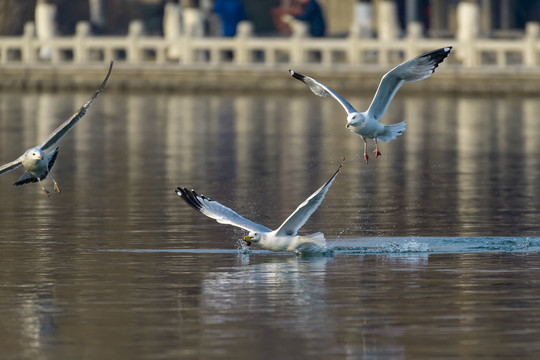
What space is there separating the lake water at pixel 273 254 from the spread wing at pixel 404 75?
1582 mm

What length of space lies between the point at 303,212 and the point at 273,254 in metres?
1.48

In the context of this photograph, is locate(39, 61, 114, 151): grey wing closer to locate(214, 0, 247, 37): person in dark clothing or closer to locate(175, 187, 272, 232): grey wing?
locate(175, 187, 272, 232): grey wing

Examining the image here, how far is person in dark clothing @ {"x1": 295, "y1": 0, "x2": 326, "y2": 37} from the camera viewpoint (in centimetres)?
5006

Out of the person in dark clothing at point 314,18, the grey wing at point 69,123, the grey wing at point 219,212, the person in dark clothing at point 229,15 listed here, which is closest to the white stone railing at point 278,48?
the person in dark clothing at point 314,18

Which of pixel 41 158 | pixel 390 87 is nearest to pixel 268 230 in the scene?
pixel 390 87

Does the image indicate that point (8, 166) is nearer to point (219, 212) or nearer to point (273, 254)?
point (219, 212)

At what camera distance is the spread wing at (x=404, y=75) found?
17609mm

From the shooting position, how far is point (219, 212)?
56.2 ft

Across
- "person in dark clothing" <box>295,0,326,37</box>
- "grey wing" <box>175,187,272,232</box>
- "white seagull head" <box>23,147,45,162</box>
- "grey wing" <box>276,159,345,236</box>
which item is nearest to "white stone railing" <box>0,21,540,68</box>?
"person in dark clothing" <box>295,0,326,37</box>

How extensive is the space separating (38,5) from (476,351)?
143 ft

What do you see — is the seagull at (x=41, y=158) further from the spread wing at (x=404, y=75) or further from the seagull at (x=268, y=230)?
the spread wing at (x=404, y=75)

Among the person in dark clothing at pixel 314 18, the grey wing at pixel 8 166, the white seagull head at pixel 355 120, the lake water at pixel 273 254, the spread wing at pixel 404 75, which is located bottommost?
the lake water at pixel 273 254

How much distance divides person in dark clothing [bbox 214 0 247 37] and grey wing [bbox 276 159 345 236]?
36.0 meters

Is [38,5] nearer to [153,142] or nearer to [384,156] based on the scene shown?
[153,142]
